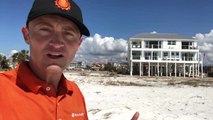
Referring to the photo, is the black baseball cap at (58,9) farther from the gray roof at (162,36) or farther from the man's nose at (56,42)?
the gray roof at (162,36)

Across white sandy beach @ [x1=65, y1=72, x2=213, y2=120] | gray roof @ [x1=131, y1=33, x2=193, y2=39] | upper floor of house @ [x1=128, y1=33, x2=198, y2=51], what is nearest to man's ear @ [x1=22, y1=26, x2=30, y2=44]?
white sandy beach @ [x1=65, y1=72, x2=213, y2=120]

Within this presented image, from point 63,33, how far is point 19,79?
0.38m

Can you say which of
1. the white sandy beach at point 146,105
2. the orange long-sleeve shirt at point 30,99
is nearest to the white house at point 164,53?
the white sandy beach at point 146,105

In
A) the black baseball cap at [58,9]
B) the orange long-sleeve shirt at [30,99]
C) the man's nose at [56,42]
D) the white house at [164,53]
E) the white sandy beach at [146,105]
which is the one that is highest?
the white house at [164,53]

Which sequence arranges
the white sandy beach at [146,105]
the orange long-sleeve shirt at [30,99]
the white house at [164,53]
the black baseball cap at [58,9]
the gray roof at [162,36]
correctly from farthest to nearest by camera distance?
1. the gray roof at [162,36]
2. the white house at [164,53]
3. the white sandy beach at [146,105]
4. the black baseball cap at [58,9]
5. the orange long-sleeve shirt at [30,99]

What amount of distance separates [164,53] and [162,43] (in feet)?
6.74

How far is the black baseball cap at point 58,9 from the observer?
1.86m

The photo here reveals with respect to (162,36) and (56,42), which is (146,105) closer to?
(56,42)

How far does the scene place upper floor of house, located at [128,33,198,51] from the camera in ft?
207

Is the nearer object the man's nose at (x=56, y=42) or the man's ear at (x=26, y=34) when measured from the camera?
the man's nose at (x=56, y=42)

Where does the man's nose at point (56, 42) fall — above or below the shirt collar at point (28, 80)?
above

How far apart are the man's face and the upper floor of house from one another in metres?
60.7

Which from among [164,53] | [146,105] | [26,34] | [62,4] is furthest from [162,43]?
[62,4]

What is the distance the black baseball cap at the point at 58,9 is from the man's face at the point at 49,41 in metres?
0.04
